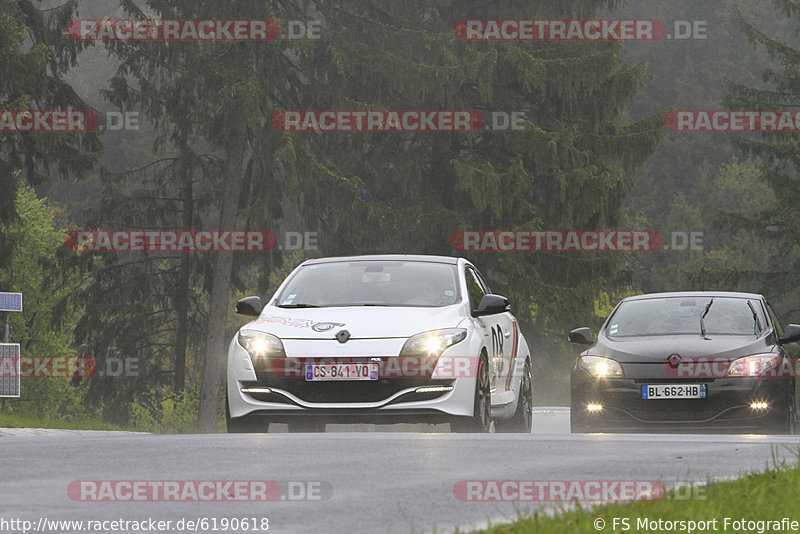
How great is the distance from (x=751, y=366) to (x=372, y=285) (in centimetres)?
358

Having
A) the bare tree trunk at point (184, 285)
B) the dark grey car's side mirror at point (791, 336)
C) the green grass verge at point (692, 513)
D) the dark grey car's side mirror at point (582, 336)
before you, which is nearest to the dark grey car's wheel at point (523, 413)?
the dark grey car's side mirror at point (582, 336)

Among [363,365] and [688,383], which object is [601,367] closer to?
[688,383]

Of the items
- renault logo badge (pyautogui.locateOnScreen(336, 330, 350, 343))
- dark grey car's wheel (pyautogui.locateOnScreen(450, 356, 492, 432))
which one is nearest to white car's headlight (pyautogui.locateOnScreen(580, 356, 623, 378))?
dark grey car's wheel (pyautogui.locateOnScreen(450, 356, 492, 432))

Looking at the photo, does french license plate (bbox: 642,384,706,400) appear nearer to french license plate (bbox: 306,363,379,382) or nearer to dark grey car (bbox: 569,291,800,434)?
dark grey car (bbox: 569,291,800,434)

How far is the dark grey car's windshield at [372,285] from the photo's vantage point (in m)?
13.0

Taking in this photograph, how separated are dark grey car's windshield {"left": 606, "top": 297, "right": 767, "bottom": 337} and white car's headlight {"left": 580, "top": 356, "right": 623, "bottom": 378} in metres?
0.73

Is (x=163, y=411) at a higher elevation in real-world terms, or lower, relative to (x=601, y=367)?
lower

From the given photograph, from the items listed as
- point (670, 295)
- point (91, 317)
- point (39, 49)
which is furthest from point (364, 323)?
point (91, 317)

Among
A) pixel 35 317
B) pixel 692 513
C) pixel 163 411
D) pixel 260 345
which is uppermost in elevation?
pixel 260 345

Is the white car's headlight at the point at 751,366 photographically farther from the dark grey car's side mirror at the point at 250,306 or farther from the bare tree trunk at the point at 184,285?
the bare tree trunk at the point at 184,285

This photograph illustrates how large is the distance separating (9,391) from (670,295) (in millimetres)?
12012

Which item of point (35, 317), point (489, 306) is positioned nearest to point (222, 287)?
point (489, 306)

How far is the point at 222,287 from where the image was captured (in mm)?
35625

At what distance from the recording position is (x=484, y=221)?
36500mm
